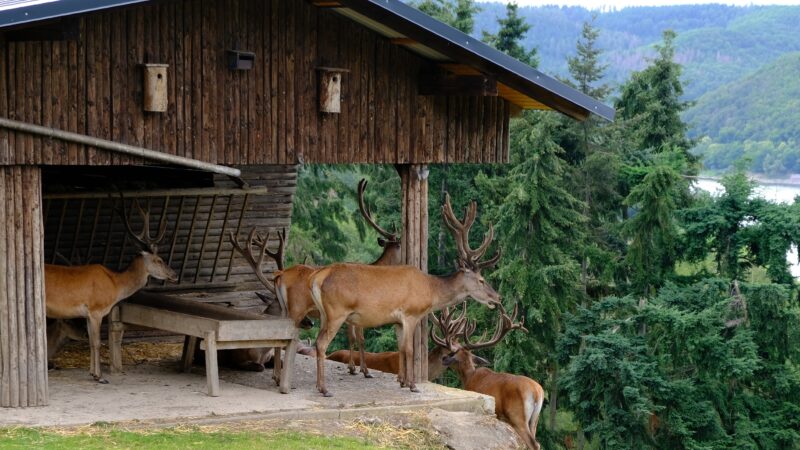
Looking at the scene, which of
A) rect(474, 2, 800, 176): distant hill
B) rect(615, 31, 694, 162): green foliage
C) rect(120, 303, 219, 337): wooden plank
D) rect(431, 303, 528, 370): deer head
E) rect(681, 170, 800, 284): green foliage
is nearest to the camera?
rect(120, 303, 219, 337): wooden plank

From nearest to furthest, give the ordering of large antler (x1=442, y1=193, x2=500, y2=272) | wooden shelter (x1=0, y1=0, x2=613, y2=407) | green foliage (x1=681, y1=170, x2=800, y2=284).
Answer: wooden shelter (x1=0, y1=0, x2=613, y2=407) < large antler (x1=442, y1=193, x2=500, y2=272) < green foliage (x1=681, y1=170, x2=800, y2=284)

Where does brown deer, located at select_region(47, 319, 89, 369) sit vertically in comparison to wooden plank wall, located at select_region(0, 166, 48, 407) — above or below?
below

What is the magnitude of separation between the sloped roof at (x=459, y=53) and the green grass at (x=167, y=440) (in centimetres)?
378

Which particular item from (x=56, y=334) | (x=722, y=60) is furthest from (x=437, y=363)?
(x=722, y=60)

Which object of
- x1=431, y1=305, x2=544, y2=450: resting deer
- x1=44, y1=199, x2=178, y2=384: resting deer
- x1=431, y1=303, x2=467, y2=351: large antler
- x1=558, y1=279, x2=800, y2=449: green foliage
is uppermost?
x1=44, y1=199, x2=178, y2=384: resting deer

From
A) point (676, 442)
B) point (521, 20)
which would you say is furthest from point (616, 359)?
Answer: point (521, 20)

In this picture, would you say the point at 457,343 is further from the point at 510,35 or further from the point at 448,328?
the point at 510,35

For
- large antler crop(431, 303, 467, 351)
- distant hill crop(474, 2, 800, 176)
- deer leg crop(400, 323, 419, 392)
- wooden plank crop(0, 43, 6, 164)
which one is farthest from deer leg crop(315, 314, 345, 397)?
distant hill crop(474, 2, 800, 176)

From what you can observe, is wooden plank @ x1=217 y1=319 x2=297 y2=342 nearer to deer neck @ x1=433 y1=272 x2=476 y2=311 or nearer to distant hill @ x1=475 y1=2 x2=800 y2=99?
deer neck @ x1=433 y1=272 x2=476 y2=311

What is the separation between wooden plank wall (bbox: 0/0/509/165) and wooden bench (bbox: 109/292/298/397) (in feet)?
5.35

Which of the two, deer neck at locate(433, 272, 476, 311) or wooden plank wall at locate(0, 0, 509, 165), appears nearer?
wooden plank wall at locate(0, 0, 509, 165)

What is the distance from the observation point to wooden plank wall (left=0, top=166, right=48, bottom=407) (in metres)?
13.5

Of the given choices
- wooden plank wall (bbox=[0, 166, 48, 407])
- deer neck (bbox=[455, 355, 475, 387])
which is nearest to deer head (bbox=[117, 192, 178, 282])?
wooden plank wall (bbox=[0, 166, 48, 407])

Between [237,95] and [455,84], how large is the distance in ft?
7.84
